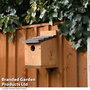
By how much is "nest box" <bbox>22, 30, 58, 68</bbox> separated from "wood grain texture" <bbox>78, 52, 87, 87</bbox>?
1.19ft

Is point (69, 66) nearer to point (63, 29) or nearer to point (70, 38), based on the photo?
point (70, 38)

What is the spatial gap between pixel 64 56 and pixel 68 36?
33 centimetres

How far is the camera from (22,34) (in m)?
3.25

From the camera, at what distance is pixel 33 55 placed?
2604 millimetres

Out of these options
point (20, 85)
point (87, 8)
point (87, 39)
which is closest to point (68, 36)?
point (87, 39)

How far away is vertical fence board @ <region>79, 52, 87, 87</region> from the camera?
2568 mm

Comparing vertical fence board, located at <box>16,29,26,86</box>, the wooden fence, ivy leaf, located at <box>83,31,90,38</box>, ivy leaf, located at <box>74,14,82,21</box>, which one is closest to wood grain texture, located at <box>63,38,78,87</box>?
the wooden fence

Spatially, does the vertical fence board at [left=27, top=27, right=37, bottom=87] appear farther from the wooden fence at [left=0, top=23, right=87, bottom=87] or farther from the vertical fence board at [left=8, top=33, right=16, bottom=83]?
the vertical fence board at [left=8, top=33, right=16, bottom=83]

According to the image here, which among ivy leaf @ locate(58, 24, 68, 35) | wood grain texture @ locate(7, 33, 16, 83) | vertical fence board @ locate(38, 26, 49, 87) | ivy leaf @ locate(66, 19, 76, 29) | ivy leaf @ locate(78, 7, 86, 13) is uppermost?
ivy leaf @ locate(78, 7, 86, 13)

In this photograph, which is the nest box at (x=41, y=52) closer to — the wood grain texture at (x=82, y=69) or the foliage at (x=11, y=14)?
the wood grain texture at (x=82, y=69)

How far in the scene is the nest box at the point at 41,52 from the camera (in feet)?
8.33

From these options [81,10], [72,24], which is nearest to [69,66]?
[72,24]

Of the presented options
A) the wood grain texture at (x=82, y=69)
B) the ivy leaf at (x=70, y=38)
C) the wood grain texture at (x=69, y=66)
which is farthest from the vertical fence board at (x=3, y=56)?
the wood grain texture at (x=82, y=69)

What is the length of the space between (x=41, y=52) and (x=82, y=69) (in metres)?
0.60
